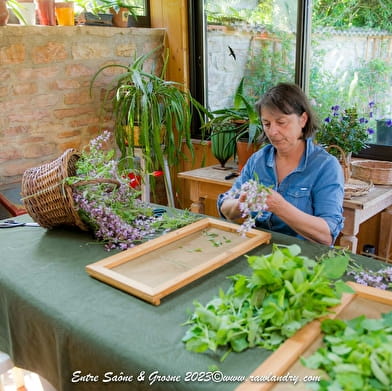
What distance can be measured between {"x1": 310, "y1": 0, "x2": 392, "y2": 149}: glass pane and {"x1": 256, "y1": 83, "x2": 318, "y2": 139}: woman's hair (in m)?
0.91

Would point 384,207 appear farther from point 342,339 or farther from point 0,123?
point 0,123

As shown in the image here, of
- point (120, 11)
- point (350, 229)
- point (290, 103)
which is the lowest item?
point (350, 229)

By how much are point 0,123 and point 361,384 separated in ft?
7.99

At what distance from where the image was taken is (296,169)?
1675 millimetres

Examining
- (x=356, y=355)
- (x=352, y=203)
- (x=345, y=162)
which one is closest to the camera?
(x=356, y=355)

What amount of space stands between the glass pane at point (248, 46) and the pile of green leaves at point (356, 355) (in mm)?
2331

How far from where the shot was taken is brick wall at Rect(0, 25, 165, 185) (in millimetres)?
2574

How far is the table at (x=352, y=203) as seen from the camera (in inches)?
79.7

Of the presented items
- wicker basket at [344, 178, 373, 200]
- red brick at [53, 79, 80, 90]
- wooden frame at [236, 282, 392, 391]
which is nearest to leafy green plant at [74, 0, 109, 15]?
red brick at [53, 79, 80, 90]

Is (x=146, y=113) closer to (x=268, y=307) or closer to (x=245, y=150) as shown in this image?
(x=245, y=150)

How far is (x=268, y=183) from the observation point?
5.76ft

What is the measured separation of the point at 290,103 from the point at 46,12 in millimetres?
1843

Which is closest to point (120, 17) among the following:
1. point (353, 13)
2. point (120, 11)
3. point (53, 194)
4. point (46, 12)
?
point (120, 11)

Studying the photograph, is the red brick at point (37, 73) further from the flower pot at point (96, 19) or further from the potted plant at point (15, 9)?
the flower pot at point (96, 19)
